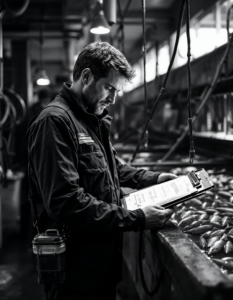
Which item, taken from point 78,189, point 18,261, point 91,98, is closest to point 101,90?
point 91,98

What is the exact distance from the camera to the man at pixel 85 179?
6.13 feet

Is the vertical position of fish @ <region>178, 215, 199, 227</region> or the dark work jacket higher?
the dark work jacket

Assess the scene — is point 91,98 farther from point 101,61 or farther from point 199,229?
point 199,229

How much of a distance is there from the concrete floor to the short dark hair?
245cm

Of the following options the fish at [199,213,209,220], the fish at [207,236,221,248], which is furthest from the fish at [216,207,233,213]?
the fish at [207,236,221,248]

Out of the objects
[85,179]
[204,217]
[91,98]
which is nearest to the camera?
[85,179]

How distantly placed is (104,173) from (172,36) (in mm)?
9530

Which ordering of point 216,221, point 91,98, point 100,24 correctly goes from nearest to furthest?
point 91,98 < point 216,221 < point 100,24

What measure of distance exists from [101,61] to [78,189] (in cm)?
69

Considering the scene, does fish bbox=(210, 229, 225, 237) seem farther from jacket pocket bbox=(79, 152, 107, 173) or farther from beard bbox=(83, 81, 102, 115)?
beard bbox=(83, 81, 102, 115)

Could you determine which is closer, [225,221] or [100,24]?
[225,221]

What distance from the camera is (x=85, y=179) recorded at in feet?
6.67

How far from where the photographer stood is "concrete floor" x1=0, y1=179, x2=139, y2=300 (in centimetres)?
379

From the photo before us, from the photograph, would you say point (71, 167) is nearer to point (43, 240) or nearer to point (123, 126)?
point (43, 240)
